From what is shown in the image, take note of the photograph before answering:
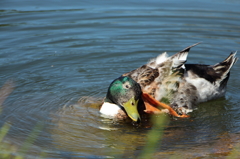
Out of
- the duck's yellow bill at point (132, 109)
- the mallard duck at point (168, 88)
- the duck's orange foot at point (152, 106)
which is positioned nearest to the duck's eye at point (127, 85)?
the mallard duck at point (168, 88)

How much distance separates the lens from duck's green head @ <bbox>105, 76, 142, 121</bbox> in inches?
207

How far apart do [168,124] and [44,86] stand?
239 cm

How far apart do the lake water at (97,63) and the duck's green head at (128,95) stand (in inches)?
10.7

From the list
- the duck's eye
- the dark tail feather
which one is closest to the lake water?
the dark tail feather

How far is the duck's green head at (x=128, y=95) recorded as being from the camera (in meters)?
5.25

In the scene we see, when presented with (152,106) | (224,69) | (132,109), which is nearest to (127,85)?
(132,109)

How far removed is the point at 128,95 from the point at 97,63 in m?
2.49

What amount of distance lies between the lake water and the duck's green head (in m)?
0.27

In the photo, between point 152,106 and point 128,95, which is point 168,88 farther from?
point 128,95

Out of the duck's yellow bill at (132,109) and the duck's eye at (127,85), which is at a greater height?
the duck's eye at (127,85)

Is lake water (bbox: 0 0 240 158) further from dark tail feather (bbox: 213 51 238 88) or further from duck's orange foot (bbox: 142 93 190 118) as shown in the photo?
dark tail feather (bbox: 213 51 238 88)

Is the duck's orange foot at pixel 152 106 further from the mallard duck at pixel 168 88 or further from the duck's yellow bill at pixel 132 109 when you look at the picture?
the duck's yellow bill at pixel 132 109

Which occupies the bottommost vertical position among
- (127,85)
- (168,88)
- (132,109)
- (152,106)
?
(152,106)

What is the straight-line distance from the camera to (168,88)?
588 centimetres
